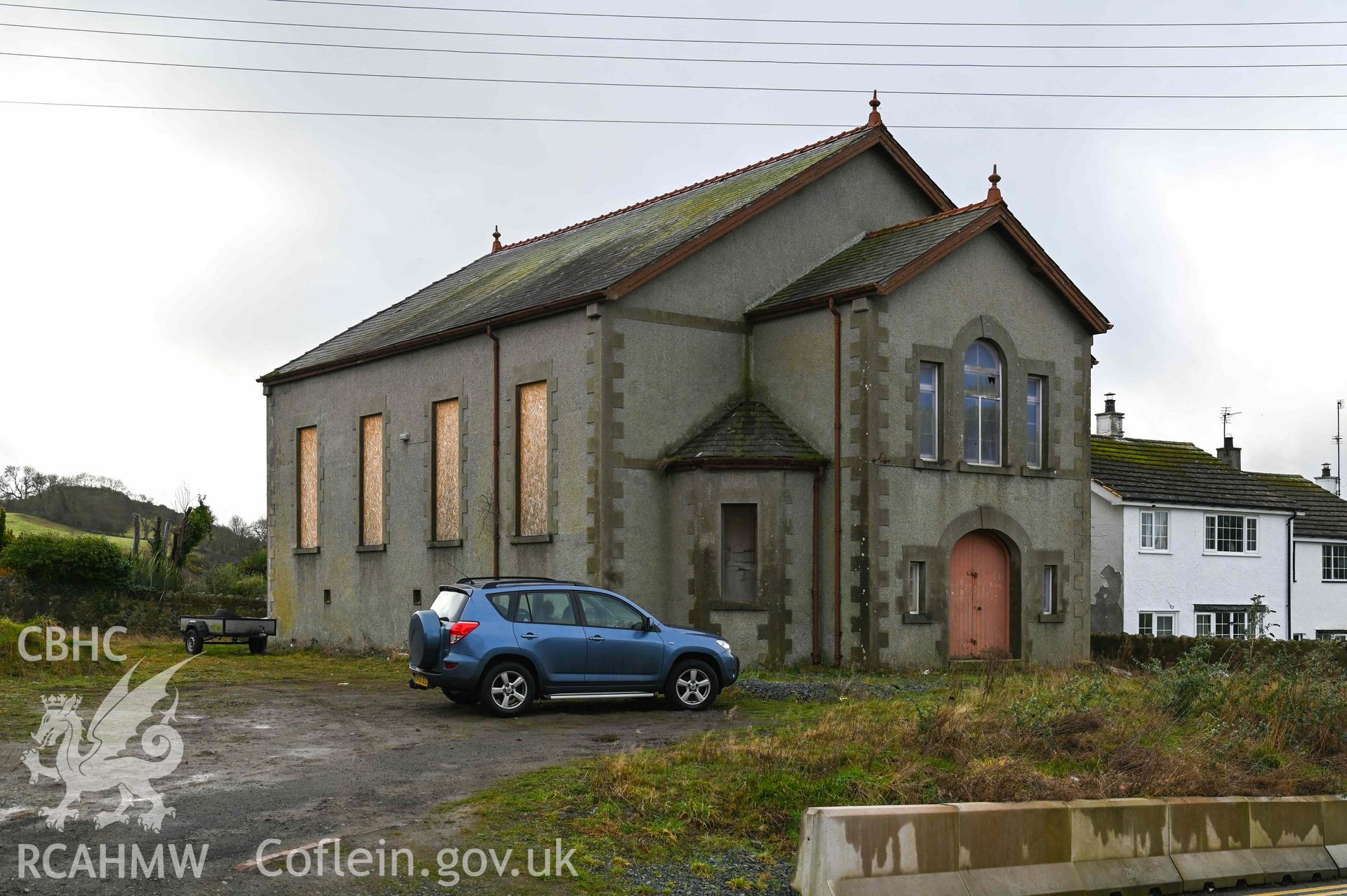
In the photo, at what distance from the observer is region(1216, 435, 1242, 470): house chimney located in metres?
50.2

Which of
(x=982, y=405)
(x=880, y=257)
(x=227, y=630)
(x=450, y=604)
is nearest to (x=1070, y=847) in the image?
(x=450, y=604)

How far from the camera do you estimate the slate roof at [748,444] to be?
23.9m

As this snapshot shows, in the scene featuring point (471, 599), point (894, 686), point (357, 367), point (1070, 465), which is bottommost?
point (894, 686)

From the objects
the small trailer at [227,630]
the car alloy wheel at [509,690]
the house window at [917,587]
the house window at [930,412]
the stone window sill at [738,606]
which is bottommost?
the small trailer at [227,630]

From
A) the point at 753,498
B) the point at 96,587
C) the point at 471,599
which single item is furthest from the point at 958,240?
the point at 96,587

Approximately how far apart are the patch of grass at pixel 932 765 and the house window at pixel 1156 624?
26.0m

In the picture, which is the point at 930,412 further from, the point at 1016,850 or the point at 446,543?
the point at 1016,850

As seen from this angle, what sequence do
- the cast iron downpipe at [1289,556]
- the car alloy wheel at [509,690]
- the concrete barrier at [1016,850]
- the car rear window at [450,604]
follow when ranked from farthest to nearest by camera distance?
the cast iron downpipe at [1289,556]
the car rear window at [450,604]
the car alloy wheel at [509,690]
the concrete barrier at [1016,850]

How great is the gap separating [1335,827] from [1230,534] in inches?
1374

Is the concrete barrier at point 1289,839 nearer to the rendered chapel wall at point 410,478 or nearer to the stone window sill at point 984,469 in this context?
the stone window sill at point 984,469

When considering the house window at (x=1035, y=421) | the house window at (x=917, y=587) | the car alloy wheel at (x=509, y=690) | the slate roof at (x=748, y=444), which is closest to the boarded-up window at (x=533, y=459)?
the slate roof at (x=748, y=444)

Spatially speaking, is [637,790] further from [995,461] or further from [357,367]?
[357,367]

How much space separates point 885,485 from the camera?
78.2ft

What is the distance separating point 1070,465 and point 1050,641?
342cm
